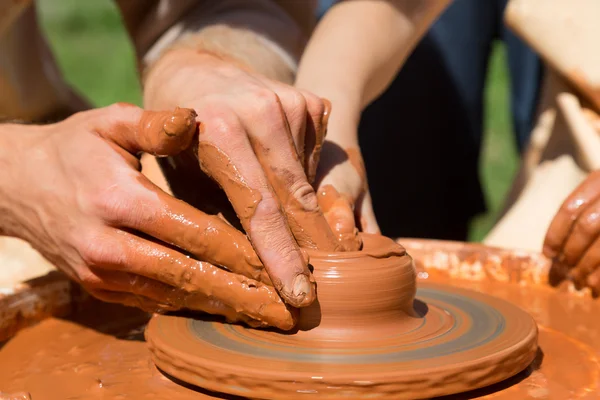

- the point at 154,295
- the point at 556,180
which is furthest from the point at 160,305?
the point at 556,180

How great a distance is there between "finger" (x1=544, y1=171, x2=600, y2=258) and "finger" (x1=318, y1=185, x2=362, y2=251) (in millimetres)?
600

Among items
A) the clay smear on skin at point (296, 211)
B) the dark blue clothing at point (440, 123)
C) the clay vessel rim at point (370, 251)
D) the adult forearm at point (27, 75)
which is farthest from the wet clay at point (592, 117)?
the adult forearm at point (27, 75)

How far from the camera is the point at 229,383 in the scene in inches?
44.1

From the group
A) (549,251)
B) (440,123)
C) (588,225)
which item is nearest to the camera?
(588,225)

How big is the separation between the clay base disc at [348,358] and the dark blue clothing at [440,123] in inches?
91.0

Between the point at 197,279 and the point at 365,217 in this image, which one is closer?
the point at 197,279

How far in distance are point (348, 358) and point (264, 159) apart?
0.36 meters

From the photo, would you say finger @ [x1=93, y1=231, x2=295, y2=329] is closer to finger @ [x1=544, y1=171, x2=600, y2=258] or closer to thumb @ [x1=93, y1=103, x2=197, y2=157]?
thumb @ [x1=93, y1=103, x2=197, y2=157]

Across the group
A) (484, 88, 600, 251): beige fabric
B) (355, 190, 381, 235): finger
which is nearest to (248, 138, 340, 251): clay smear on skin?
(355, 190, 381, 235): finger

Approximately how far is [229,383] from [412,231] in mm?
2801

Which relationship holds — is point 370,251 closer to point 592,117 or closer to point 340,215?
point 340,215

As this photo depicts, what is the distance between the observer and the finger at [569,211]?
1.71 meters

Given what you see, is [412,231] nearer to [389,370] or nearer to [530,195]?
[530,195]

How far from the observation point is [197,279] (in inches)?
49.2
